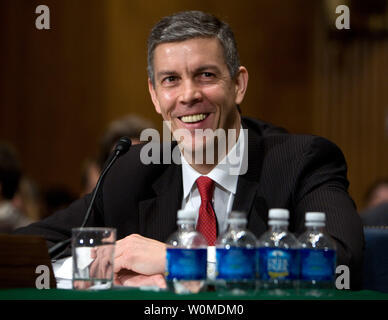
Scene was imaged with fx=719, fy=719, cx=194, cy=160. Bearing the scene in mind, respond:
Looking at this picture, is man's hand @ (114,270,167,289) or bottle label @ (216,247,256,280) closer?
bottle label @ (216,247,256,280)

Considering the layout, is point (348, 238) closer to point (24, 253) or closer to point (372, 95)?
point (24, 253)

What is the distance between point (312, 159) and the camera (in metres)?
2.39

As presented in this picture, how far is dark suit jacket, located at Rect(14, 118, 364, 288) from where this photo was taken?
7.37ft

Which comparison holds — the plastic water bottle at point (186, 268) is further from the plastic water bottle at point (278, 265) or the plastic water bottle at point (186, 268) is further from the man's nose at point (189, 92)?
the man's nose at point (189, 92)

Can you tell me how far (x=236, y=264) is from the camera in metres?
1.54

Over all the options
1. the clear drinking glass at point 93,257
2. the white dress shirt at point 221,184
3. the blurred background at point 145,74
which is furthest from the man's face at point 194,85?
the blurred background at point 145,74

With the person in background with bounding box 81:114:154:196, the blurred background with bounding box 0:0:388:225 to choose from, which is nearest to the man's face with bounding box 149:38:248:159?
the person in background with bounding box 81:114:154:196

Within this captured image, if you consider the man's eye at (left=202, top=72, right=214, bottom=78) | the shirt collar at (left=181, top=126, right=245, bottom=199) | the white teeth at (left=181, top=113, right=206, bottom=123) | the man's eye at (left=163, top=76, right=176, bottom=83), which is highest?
the man's eye at (left=202, top=72, right=214, bottom=78)

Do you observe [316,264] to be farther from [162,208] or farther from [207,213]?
[162,208]

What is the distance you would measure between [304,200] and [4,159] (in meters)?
2.35

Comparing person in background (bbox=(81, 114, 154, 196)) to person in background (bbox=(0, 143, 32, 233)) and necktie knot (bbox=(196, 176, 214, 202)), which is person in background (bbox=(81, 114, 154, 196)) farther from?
necktie knot (bbox=(196, 176, 214, 202))

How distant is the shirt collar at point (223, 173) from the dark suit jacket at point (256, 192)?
3 centimetres

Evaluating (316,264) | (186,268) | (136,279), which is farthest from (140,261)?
(316,264)
